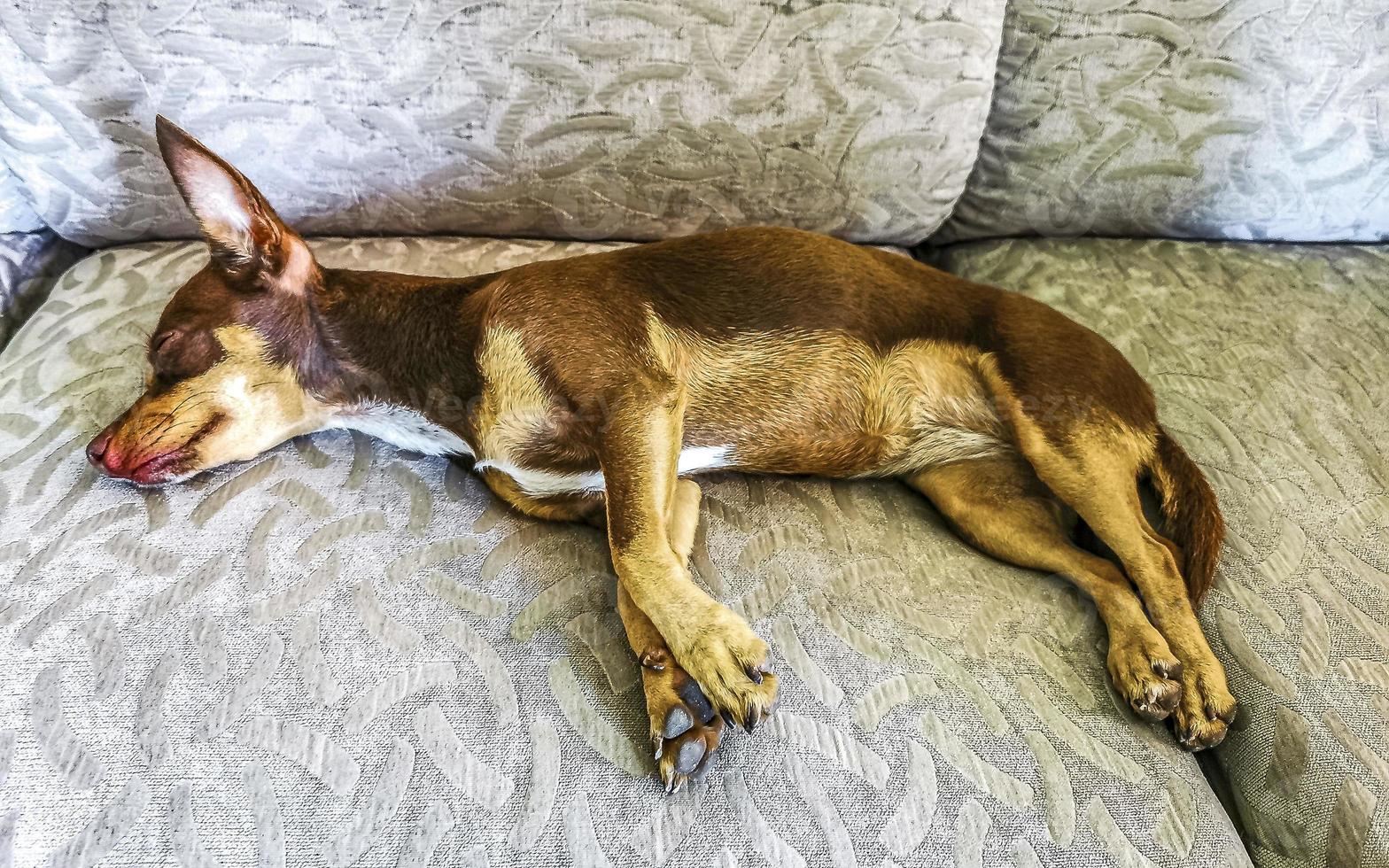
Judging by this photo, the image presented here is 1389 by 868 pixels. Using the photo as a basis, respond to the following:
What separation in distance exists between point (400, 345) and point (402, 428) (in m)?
0.18

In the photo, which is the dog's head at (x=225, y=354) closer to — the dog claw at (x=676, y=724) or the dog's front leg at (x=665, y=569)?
the dog's front leg at (x=665, y=569)

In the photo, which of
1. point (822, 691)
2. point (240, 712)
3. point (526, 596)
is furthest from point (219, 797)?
point (822, 691)

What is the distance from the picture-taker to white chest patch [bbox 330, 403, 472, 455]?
5.36ft

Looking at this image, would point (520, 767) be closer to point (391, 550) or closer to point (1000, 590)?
point (391, 550)

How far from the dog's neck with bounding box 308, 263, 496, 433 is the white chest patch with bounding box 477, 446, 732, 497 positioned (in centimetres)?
12

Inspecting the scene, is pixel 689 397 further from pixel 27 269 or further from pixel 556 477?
pixel 27 269

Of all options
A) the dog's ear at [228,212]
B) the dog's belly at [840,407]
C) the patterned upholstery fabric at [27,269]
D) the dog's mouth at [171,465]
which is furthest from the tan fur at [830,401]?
the patterned upholstery fabric at [27,269]

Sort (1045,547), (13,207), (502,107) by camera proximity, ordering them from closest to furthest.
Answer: (1045,547) → (502,107) → (13,207)

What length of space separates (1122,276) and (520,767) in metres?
1.95

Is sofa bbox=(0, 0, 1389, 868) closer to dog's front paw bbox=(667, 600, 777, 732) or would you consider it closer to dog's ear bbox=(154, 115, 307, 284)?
dog's front paw bbox=(667, 600, 777, 732)

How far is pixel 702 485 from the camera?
1.70 meters

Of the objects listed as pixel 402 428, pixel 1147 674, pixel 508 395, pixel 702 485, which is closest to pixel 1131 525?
pixel 1147 674

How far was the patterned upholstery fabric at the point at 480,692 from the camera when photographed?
110cm

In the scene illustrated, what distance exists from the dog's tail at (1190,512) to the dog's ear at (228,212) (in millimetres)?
1781
